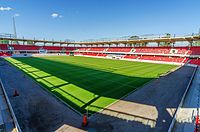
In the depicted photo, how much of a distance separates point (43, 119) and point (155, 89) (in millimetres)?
11537

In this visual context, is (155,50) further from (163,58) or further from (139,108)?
(139,108)

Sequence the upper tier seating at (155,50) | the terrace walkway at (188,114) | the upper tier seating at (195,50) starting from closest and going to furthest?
the terrace walkway at (188,114) < the upper tier seating at (195,50) < the upper tier seating at (155,50)

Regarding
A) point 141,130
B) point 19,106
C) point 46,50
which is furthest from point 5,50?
point 141,130

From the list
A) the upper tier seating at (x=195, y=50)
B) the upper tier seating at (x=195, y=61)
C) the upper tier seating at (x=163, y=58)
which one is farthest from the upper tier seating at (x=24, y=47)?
the upper tier seating at (x=195, y=50)

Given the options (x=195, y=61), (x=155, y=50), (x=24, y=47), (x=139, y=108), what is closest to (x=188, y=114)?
(x=139, y=108)

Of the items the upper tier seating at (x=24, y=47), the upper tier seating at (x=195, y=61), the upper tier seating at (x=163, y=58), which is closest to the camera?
the upper tier seating at (x=195, y=61)

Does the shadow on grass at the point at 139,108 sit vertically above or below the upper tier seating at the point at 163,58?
below

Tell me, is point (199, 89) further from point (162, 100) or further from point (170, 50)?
point (170, 50)

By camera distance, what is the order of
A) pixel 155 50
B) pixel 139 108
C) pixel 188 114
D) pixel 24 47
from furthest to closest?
pixel 24 47
pixel 155 50
pixel 139 108
pixel 188 114

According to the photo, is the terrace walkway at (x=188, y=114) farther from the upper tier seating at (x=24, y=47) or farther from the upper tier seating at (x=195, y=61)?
the upper tier seating at (x=24, y=47)

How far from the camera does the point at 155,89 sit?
46.7 ft

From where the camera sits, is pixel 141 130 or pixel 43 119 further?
pixel 43 119

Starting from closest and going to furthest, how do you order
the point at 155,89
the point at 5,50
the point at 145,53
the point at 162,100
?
1. the point at 162,100
2. the point at 155,89
3. the point at 145,53
4. the point at 5,50

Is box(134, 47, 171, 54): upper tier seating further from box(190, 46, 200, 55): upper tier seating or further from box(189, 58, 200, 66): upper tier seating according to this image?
box(189, 58, 200, 66): upper tier seating
